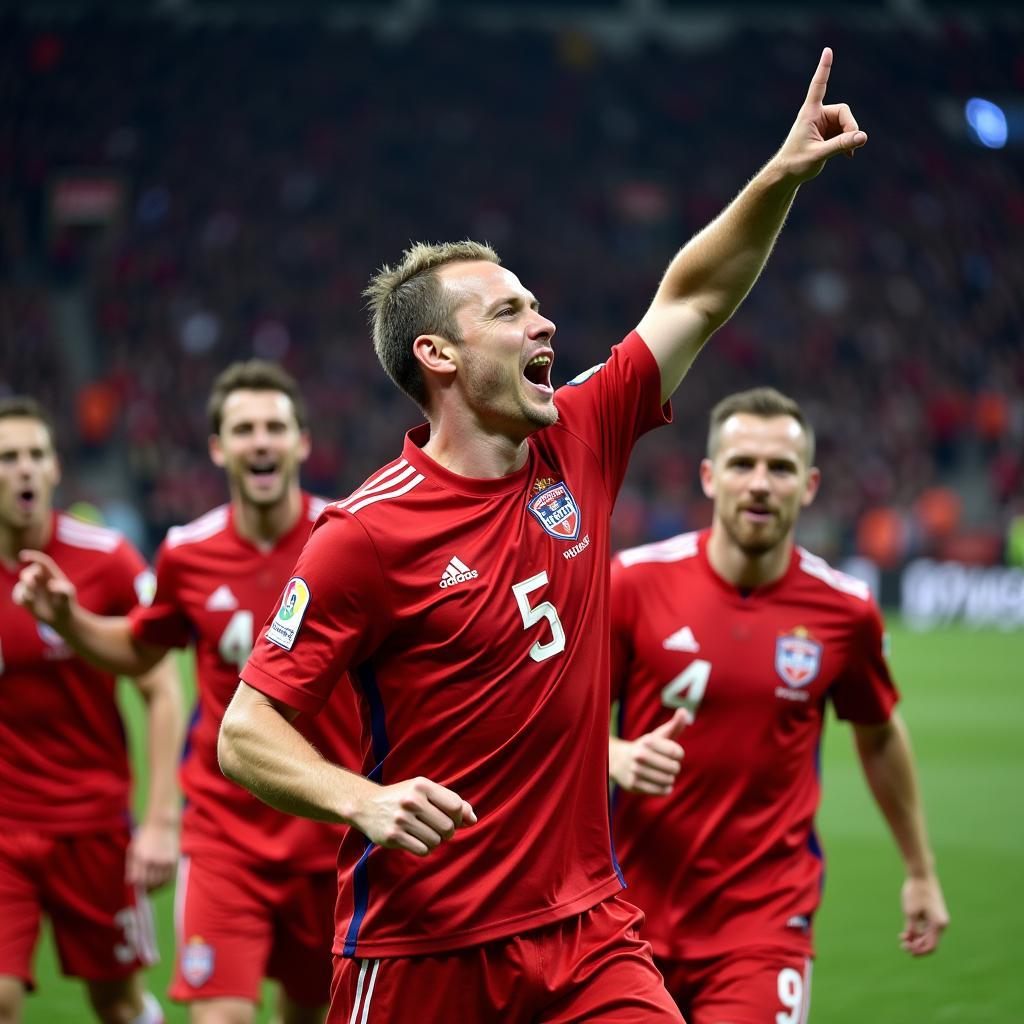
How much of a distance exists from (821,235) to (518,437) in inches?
1270

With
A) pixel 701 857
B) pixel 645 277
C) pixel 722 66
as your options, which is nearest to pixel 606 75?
pixel 722 66

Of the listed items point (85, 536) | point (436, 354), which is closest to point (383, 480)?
point (436, 354)

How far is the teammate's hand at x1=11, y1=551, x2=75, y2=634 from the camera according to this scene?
16.1 feet

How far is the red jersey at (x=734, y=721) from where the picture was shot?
4812mm

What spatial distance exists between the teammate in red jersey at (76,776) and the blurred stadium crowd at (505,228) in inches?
803

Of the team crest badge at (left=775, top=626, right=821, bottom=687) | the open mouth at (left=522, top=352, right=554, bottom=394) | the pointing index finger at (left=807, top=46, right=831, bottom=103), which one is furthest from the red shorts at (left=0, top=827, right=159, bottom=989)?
the pointing index finger at (left=807, top=46, right=831, bottom=103)

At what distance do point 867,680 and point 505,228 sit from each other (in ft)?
99.4

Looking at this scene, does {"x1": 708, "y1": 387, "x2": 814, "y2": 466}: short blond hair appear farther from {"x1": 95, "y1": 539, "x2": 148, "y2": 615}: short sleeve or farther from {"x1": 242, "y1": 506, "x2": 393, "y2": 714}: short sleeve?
{"x1": 95, "y1": 539, "x2": 148, "y2": 615}: short sleeve

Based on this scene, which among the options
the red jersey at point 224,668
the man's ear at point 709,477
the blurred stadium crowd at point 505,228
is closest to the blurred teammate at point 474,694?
the man's ear at point 709,477

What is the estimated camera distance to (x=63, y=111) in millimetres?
35656

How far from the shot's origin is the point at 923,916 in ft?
16.6

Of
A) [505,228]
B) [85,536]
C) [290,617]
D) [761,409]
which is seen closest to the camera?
[290,617]

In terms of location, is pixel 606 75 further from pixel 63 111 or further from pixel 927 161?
pixel 63 111

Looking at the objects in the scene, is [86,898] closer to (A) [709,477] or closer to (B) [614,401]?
(A) [709,477]
